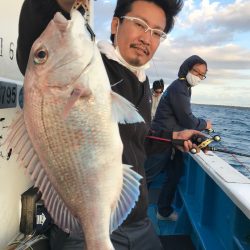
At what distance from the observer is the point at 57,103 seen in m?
1.51

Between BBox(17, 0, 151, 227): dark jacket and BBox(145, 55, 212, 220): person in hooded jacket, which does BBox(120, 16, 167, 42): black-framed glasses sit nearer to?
BBox(17, 0, 151, 227): dark jacket

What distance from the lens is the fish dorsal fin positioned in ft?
4.96

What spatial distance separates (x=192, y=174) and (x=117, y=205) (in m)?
3.83

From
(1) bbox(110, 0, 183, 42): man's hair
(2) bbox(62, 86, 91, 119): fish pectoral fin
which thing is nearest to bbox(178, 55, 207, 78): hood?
(1) bbox(110, 0, 183, 42): man's hair

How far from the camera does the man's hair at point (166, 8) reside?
92.2 inches

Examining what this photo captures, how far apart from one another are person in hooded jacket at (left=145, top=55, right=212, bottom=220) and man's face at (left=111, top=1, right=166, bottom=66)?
2968mm

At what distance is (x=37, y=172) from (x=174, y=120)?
405 cm

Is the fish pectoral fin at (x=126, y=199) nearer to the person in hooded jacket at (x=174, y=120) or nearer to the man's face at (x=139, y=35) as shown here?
the man's face at (x=139, y=35)

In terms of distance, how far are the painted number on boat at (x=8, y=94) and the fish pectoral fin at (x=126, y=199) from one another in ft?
3.96

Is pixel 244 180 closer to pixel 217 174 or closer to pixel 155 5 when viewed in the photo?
pixel 217 174

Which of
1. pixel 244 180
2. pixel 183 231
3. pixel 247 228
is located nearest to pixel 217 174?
pixel 244 180

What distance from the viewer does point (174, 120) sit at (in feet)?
17.9

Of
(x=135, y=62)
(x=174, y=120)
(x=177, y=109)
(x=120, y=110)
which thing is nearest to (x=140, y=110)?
(x=135, y=62)

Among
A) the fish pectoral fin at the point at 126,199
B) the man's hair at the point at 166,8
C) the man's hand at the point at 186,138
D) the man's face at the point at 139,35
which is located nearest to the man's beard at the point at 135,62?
the man's face at the point at 139,35
